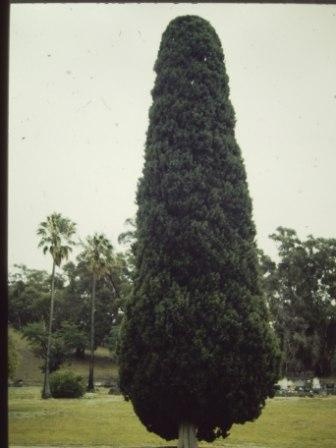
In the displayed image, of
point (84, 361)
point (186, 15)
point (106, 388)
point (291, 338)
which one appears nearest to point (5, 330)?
point (186, 15)

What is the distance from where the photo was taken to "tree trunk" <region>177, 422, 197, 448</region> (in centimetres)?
895

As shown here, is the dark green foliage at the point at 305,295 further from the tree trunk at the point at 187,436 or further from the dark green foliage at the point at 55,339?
the tree trunk at the point at 187,436

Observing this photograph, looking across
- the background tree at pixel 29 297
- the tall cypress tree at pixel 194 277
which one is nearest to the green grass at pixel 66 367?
the background tree at pixel 29 297

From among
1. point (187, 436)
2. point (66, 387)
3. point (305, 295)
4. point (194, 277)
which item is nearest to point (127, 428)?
point (187, 436)

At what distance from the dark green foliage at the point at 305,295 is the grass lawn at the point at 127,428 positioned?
20248 mm

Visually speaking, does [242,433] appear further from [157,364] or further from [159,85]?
[159,85]

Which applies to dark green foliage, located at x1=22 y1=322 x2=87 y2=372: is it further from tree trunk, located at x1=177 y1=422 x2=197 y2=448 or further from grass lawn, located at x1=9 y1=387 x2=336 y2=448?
tree trunk, located at x1=177 y1=422 x2=197 y2=448

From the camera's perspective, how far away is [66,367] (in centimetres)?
5009

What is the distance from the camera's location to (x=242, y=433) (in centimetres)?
1553

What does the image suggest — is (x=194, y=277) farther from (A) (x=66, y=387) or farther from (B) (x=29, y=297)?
(B) (x=29, y=297)

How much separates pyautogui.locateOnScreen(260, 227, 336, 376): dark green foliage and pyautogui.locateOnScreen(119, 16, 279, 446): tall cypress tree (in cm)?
3362

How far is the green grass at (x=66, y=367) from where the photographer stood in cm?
4392

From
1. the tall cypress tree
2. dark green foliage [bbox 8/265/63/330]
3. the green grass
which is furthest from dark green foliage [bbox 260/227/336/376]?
the tall cypress tree

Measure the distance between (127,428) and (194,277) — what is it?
920cm
